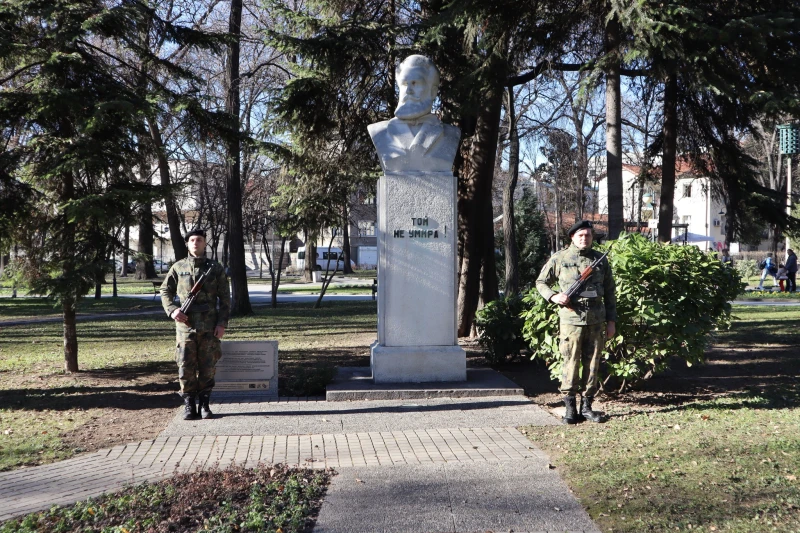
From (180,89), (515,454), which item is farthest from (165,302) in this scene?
(180,89)

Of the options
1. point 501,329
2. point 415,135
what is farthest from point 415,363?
point 415,135

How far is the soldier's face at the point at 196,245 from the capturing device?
7.57m

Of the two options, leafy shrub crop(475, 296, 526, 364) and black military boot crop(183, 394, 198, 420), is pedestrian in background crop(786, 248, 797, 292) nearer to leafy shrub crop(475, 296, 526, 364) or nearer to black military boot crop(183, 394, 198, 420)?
leafy shrub crop(475, 296, 526, 364)

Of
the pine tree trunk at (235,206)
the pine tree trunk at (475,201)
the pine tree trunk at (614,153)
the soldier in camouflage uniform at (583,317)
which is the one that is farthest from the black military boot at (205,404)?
the pine tree trunk at (235,206)

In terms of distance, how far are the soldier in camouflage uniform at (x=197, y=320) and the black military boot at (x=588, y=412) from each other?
3748 mm

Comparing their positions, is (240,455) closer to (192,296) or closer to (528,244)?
(192,296)

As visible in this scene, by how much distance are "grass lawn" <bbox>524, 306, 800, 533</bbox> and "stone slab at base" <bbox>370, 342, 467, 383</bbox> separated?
1.91 meters

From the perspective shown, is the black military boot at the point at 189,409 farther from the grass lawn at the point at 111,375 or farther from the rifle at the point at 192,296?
the rifle at the point at 192,296

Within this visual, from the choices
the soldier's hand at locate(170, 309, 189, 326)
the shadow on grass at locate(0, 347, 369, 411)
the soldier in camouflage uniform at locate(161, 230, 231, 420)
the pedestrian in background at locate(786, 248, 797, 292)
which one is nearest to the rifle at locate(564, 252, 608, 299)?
the shadow on grass at locate(0, 347, 369, 411)

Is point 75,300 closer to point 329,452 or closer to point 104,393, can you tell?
point 104,393

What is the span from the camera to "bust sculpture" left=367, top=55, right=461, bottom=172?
9.09 m

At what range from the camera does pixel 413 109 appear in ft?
30.0

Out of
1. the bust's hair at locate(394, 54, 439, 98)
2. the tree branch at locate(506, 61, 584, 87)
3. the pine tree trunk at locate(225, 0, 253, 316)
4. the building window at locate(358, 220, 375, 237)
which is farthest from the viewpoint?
the building window at locate(358, 220, 375, 237)

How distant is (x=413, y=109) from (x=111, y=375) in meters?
5.77
